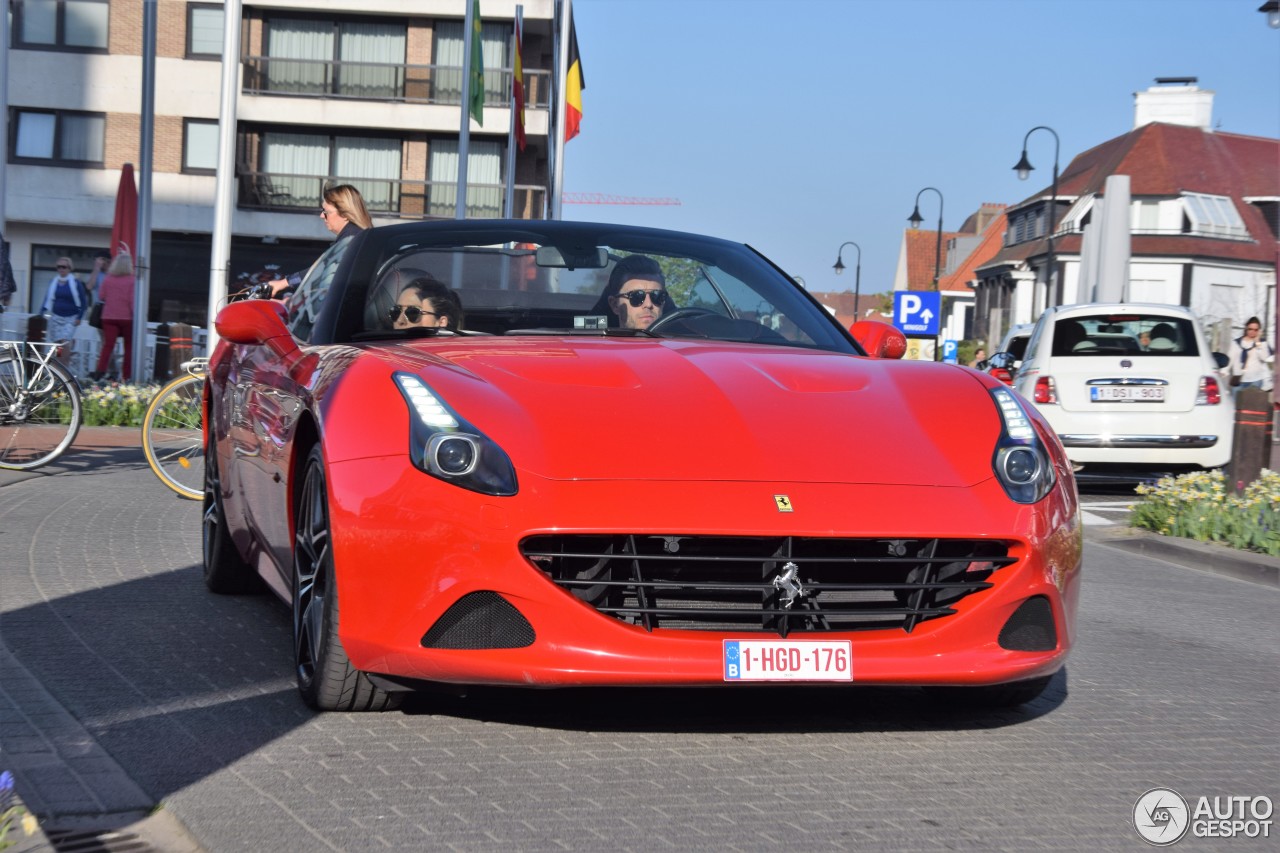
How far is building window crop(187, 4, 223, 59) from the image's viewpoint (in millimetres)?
47312

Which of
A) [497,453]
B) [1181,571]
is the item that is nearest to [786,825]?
[497,453]

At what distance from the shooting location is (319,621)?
456 centimetres

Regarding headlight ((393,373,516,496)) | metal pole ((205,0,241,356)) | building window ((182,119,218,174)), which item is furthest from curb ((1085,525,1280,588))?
building window ((182,119,218,174))

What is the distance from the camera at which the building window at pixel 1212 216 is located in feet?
220

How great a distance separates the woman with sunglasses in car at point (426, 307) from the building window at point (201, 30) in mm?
44119

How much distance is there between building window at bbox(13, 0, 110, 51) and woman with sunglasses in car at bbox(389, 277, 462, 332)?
1777 inches

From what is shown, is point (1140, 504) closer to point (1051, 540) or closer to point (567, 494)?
point (1051, 540)

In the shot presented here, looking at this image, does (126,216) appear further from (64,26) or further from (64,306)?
(64,26)

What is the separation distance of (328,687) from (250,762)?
0.45m

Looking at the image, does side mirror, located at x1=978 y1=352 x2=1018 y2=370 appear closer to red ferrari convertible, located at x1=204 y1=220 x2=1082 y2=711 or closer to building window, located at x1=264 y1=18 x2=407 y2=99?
red ferrari convertible, located at x1=204 y1=220 x2=1082 y2=711

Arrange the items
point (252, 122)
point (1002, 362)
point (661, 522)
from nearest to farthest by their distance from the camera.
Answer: point (661, 522) → point (1002, 362) → point (252, 122)

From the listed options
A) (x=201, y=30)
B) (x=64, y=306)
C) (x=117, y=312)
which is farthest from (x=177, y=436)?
(x=201, y=30)

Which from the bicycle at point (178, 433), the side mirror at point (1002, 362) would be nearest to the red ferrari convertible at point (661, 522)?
the side mirror at point (1002, 362)

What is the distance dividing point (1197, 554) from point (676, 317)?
5.87m
